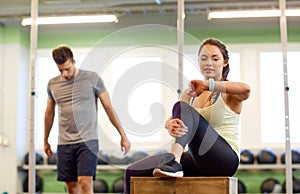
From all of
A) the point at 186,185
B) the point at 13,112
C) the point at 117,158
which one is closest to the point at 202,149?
the point at 186,185

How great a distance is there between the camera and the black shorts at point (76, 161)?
344 centimetres

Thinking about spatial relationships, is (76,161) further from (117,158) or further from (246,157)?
(246,157)

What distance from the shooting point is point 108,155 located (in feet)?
8.92

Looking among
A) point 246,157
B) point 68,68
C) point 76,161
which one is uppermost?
point 68,68

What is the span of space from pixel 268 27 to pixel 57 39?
3158 mm

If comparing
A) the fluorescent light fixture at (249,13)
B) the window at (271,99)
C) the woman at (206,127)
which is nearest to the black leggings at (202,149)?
the woman at (206,127)

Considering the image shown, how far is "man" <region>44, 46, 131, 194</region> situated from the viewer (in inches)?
135

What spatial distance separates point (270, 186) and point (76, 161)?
12.9 ft

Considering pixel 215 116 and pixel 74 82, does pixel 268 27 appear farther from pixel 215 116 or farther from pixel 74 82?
pixel 215 116

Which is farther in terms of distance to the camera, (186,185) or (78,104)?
(78,104)

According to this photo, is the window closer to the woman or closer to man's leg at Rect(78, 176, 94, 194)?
man's leg at Rect(78, 176, 94, 194)

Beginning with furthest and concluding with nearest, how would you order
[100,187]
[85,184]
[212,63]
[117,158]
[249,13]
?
[100,187]
[249,13]
[85,184]
[117,158]
[212,63]

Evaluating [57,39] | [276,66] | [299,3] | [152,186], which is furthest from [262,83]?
[152,186]

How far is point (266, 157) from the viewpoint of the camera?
673 cm
